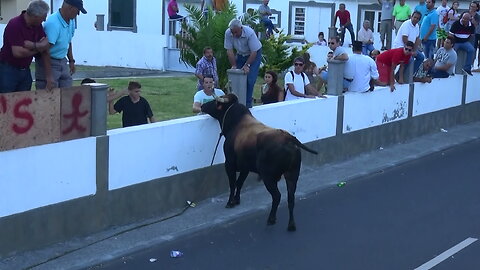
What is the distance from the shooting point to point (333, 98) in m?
14.2

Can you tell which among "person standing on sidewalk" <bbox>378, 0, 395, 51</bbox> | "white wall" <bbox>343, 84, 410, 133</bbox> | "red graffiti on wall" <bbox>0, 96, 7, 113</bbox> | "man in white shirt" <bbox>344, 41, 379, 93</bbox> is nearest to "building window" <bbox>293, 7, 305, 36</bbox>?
"person standing on sidewalk" <bbox>378, 0, 395, 51</bbox>

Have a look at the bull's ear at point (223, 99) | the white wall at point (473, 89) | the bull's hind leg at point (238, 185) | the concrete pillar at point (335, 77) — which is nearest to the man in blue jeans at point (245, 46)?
the concrete pillar at point (335, 77)

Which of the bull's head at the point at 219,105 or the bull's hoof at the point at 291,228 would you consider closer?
the bull's hoof at the point at 291,228

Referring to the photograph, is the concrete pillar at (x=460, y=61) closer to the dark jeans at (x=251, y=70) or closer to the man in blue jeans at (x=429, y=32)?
the man in blue jeans at (x=429, y=32)

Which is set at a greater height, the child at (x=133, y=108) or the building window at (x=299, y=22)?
the building window at (x=299, y=22)

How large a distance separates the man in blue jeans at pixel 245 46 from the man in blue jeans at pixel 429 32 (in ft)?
25.5

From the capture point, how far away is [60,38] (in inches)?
391

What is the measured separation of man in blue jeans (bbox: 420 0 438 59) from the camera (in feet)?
66.3

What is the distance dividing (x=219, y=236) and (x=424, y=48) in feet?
39.7

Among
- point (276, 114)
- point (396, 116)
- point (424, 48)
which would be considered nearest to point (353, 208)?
point (276, 114)

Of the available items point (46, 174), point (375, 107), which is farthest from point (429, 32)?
point (46, 174)

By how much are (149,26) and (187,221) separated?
83.3ft

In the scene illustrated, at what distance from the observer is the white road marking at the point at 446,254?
28.3 feet

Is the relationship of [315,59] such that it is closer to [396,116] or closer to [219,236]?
[396,116]
